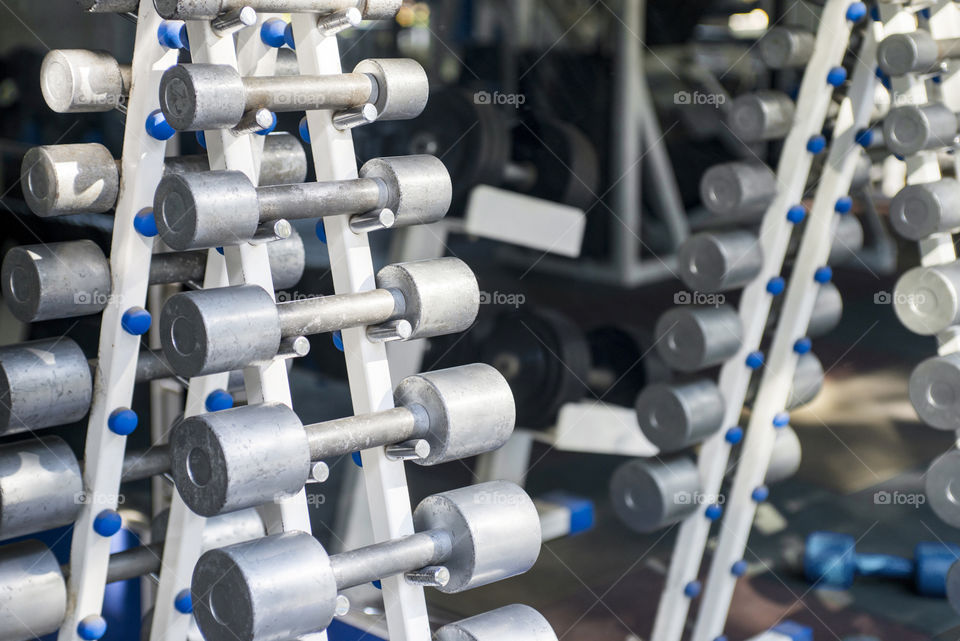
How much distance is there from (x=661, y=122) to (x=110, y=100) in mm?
2083

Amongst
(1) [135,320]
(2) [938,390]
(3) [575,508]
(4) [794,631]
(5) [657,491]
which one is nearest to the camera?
(1) [135,320]

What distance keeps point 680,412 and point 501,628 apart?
1.11 m

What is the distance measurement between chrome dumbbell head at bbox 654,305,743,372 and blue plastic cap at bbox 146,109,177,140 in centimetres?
129

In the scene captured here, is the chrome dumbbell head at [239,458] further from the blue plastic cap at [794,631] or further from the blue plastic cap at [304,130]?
the blue plastic cap at [794,631]

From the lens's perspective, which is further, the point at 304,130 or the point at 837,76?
the point at 837,76

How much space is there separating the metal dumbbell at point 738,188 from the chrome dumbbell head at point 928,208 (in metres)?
0.28

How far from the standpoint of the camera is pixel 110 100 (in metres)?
1.57

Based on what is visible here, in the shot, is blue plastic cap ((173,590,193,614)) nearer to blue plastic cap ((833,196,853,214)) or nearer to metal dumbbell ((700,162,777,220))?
metal dumbbell ((700,162,777,220))

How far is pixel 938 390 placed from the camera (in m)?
2.36

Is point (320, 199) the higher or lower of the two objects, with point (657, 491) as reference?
higher

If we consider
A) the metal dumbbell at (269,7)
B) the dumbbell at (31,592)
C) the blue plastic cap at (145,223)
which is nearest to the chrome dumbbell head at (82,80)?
the blue plastic cap at (145,223)

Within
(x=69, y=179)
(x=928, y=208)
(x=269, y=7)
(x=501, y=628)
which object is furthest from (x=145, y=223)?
(x=928, y=208)

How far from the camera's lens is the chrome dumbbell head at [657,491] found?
8.11ft

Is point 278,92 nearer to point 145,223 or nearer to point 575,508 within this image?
point 145,223
